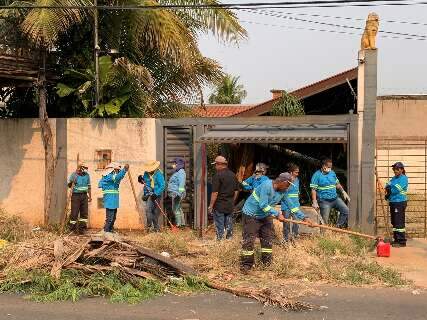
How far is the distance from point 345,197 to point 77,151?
19.3 feet

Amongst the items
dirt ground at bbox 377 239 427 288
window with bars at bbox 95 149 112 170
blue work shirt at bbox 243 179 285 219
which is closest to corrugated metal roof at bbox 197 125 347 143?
window with bars at bbox 95 149 112 170

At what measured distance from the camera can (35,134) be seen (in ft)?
44.7

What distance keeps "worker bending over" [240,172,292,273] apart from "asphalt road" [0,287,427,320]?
3.73 ft

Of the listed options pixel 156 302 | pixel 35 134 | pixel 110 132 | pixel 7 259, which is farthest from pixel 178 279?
pixel 35 134

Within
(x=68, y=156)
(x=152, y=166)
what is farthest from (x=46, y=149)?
(x=152, y=166)

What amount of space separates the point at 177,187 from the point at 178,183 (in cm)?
9

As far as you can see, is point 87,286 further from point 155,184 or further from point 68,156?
point 68,156

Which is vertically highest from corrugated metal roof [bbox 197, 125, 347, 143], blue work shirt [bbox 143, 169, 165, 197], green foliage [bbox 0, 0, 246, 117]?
green foliage [bbox 0, 0, 246, 117]

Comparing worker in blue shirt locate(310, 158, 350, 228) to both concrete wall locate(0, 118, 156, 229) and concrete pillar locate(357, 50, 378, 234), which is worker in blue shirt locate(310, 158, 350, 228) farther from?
concrete wall locate(0, 118, 156, 229)

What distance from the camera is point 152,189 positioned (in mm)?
12539

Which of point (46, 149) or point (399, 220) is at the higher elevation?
point (46, 149)

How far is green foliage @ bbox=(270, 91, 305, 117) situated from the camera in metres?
14.8

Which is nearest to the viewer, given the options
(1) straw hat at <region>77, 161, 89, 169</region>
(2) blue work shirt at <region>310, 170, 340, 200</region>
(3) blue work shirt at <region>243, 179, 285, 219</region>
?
(3) blue work shirt at <region>243, 179, 285, 219</region>

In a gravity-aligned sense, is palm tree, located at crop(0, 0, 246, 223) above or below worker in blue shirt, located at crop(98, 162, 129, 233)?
above
